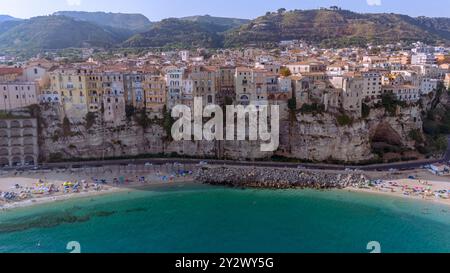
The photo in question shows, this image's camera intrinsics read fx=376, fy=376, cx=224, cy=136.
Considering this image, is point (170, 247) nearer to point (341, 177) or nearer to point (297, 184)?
point (297, 184)

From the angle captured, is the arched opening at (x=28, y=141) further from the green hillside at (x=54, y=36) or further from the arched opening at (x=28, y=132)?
the green hillside at (x=54, y=36)

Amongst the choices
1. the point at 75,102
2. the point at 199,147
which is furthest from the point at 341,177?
the point at 75,102

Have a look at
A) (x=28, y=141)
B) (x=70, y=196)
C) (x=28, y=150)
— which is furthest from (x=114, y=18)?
(x=70, y=196)

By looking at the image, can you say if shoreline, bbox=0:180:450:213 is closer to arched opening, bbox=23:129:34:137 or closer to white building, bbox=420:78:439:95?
arched opening, bbox=23:129:34:137

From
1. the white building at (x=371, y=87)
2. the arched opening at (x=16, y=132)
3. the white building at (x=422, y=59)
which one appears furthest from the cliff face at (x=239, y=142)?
the white building at (x=422, y=59)

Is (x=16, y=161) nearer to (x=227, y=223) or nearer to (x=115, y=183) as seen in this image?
(x=115, y=183)
